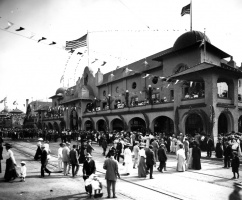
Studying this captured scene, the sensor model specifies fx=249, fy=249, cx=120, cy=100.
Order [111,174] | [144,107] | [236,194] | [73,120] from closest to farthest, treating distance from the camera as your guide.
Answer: [236,194] → [111,174] → [144,107] → [73,120]

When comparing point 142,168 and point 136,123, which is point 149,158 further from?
point 136,123

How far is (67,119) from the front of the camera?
54875mm

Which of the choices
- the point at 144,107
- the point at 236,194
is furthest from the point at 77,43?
the point at 236,194

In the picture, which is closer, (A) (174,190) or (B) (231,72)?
(A) (174,190)

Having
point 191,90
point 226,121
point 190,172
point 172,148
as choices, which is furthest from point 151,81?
point 190,172

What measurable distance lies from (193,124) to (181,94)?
339 cm

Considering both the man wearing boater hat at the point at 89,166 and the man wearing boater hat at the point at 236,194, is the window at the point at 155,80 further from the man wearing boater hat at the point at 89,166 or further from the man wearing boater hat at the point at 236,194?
the man wearing boater hat at the point at 236,194

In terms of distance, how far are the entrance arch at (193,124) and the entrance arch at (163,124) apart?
5.23 m

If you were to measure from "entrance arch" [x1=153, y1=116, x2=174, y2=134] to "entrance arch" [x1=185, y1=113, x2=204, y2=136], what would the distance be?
17.2ft

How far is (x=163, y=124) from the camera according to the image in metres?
32.8

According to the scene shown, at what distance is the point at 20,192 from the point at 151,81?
28.7 meters

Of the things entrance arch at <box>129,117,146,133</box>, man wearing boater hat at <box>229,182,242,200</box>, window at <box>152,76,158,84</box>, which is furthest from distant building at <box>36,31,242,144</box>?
man wearing boater hat at <box>229,182,242,200</box>

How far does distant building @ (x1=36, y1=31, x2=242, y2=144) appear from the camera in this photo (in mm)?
23719

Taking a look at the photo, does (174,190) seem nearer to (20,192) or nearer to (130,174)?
(130,174)
